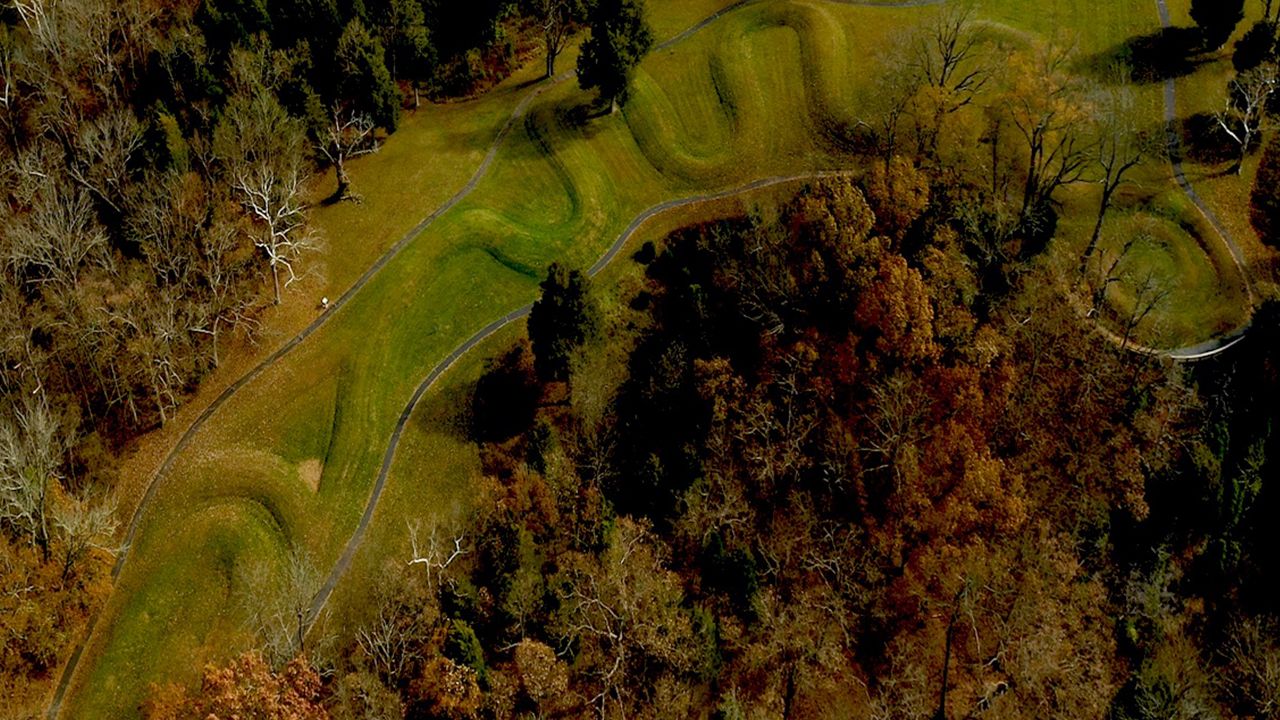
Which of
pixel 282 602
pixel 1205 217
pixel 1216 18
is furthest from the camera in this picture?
pixel 1216 18

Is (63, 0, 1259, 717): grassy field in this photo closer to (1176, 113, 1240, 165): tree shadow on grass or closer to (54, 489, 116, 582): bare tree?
(54, 489, 116, 582): bare tree

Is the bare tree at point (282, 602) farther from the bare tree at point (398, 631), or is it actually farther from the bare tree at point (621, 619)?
the bare tree at point (621, 619)

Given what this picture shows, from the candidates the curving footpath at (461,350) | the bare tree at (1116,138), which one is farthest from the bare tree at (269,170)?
the bare tree at (1116,138)

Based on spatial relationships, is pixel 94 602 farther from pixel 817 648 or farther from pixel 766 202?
pixel 766 202

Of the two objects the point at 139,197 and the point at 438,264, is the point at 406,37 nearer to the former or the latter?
the point at 438,264

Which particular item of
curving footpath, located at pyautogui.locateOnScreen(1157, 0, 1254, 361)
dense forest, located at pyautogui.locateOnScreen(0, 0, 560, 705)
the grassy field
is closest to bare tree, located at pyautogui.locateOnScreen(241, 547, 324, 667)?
the grassy field

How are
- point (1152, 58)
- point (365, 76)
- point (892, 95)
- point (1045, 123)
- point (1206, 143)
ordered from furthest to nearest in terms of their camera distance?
point (1152, 58), point (892, 95), point (365, 76), point (1206, 143), point (1045, 123)

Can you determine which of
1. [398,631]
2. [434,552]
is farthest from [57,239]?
[398,631]
